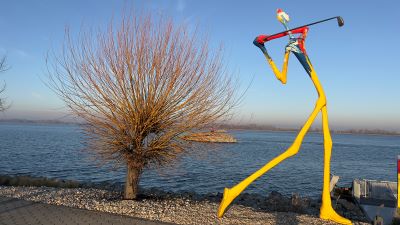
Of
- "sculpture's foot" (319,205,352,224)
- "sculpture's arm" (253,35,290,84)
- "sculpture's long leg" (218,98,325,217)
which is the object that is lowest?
"sculpture's foot" (319,205,352,224)

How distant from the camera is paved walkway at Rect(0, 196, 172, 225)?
22.2 feet

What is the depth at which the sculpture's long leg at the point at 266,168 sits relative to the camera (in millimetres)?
6836

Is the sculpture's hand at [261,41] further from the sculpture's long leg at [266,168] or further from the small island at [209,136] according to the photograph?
the small island at [209,136]

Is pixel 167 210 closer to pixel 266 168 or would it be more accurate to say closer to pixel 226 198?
pixel 226 198

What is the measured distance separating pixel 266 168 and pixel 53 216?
424 centimetres

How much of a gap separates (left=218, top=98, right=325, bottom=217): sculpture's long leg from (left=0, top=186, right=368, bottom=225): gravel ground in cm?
67

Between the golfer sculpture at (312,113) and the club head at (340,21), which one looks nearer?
the club head at (340,21)

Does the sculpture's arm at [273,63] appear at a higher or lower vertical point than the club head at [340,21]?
lower

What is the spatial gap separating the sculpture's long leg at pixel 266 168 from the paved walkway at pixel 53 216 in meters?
1.34

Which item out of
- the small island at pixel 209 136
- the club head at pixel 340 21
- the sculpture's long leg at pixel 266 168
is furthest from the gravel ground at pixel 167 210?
the club head at pixel 340 21

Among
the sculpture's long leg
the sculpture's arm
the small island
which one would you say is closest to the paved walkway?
the sculpture's long leg

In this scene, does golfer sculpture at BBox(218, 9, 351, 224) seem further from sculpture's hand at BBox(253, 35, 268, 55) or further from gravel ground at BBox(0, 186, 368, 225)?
gravel ground at BBox(0, 186, 368, 225)

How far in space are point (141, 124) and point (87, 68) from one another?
1.88 m

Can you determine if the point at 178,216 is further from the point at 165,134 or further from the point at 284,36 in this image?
the point at 284,36
